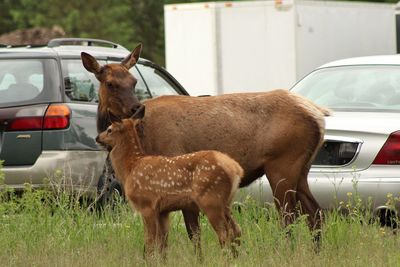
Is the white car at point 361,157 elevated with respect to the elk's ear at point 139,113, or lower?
lower

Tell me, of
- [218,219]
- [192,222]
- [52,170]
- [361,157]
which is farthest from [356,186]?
[52,170]

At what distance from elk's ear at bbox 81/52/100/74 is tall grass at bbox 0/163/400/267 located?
41.5 inches

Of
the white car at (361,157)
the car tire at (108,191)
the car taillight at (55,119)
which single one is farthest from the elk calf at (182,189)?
the car taillight at (55,119)

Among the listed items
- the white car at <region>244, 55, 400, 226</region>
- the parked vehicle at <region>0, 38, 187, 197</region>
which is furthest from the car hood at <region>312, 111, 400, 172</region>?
the parked vehicle at <region>0, 38, 187, 197</region>

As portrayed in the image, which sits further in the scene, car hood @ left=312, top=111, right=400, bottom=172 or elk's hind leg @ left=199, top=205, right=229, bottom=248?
car hood @ left=312, top=111, right=400, bottom=172

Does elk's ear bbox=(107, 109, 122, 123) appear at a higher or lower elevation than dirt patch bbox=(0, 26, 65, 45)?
higher

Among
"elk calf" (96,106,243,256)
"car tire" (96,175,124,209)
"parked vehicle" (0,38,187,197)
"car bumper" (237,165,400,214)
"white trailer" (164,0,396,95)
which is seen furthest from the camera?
"white trailer" (164,0,396,95)

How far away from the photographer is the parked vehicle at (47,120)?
12281mm

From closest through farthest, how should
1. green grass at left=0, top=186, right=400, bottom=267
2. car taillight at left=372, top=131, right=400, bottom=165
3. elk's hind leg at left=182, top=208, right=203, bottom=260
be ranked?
1. green grass at left=0, top=186, right=400, bottom=267
2. elk's hind leg at left=182, top=208, right=203, bottom=260
3. car taillight at left=372, top=131, right=400, bottom=165

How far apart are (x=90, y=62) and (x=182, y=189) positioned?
67.8 inches

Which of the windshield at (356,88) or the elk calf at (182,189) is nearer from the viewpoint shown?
the elk calf at (182,189)

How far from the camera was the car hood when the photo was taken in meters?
11.1

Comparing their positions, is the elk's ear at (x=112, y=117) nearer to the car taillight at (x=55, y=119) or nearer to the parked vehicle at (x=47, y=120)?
the parked vehicle at (x=47, y=120)

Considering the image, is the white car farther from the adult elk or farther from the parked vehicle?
the parked vehicle
